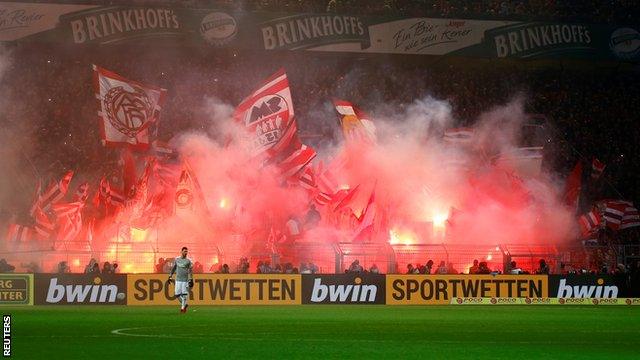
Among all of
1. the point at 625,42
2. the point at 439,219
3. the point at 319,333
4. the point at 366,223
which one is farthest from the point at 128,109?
the point at 625,42

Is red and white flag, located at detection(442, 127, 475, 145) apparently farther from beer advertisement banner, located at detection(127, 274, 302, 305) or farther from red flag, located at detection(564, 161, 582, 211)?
beer advertisement banner, located at detection(127, 274, 302, 305)

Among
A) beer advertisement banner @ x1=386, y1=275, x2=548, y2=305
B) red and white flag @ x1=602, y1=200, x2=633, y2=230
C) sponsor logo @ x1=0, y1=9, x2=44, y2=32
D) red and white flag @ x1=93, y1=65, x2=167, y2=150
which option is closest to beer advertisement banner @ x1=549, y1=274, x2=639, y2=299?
beer advertisement banner @ x1=386, y1=275, x2=548, y2=305

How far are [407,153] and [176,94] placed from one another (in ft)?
→ 34.4

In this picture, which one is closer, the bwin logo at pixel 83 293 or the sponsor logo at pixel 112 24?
the bwin logo at pixel 83 293

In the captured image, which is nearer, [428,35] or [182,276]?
[182,276]

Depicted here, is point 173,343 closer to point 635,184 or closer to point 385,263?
point 385,263

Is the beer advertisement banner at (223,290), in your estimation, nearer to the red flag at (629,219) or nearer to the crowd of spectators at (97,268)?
the crowd of spectators at (97,268)

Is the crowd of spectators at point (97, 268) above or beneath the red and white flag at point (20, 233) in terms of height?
beneath

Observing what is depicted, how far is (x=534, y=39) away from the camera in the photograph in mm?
46531

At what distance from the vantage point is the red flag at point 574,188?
41.8m

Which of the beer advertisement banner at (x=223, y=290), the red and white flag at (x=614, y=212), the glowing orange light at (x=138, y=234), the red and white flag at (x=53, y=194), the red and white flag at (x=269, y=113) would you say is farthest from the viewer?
the red and white flag at (x=614, y=212)

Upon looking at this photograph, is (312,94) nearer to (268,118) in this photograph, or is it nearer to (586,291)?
(268,118)

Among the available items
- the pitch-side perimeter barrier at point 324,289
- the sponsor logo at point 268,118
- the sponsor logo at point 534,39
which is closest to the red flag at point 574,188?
the sponsor logo at point 534,39

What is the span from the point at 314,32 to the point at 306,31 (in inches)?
14.2
